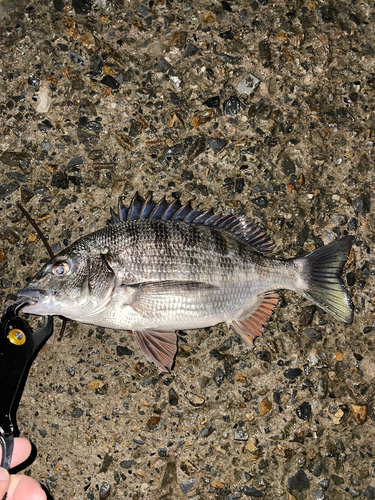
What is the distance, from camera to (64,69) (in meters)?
3.33

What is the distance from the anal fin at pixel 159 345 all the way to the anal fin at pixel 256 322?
45 centimetres

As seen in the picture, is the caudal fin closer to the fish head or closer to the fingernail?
the fish head

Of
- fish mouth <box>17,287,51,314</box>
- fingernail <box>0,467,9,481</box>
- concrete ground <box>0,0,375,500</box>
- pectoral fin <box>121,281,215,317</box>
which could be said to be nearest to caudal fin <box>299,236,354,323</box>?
concrete ground <box>0,0,375,500</box>

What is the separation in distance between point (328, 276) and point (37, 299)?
1.93 metres

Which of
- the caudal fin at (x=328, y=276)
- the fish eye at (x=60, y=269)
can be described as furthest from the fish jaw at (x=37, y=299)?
the caudal fin at (x=328, y=276)

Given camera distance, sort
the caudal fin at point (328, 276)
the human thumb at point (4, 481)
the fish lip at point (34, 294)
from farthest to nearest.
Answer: the caudal fin at point (328, 276)
the fish lip at point (34, 294)
the human thumb at point (4, 481)

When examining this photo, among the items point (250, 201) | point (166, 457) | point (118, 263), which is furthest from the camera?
point (250, 201)

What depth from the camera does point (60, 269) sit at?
2.79 metres

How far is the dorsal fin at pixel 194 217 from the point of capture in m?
3.01

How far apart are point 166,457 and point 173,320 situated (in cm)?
100

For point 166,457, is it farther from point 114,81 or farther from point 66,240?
point 114,81

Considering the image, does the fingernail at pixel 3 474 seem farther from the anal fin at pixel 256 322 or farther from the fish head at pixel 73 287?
the anal fin at pixel 256 322

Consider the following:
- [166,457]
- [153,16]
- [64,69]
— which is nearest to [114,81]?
[64,69]

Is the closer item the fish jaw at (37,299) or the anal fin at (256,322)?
the fish jaw at (37,299)
